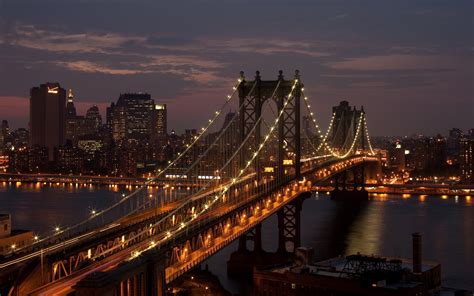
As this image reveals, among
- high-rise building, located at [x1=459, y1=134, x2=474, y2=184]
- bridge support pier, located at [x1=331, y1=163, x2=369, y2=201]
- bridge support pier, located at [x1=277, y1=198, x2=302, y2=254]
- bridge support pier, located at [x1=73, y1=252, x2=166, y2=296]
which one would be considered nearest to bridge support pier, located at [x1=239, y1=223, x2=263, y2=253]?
bridge support pier, located at [x1=277, y1=198, x2=302, y2=254]

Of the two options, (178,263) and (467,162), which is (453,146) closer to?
(467,162)

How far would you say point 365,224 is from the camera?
32.3 metres

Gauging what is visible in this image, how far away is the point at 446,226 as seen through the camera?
3125 cm

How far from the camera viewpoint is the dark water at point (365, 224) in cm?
2337

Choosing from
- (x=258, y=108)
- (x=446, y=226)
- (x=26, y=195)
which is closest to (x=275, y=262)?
(x=258, y=108)

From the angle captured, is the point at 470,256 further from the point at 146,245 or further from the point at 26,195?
the point at 26,195

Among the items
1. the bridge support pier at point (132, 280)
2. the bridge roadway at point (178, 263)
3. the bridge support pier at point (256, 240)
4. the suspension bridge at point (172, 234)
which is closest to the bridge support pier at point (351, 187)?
the suspension bridge at point (172, 234)

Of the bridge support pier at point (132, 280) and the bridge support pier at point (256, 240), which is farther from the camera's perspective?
the bridge support pier at point (256, 240)

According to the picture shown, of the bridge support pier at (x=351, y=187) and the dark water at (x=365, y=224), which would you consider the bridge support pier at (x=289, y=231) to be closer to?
the dark water at (x=365, y=224)

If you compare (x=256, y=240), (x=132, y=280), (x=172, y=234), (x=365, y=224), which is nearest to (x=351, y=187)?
(x=365, y=224)

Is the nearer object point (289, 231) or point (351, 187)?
point (289, 231)

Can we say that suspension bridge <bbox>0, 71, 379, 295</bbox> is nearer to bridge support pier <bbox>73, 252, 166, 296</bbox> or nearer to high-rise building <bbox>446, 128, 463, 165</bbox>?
bridge support pier <bbox>73, 252, 166, 296</bbox>

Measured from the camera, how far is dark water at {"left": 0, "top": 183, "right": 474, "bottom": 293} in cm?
2337

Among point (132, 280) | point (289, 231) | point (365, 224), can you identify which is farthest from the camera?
point (365, 224)
